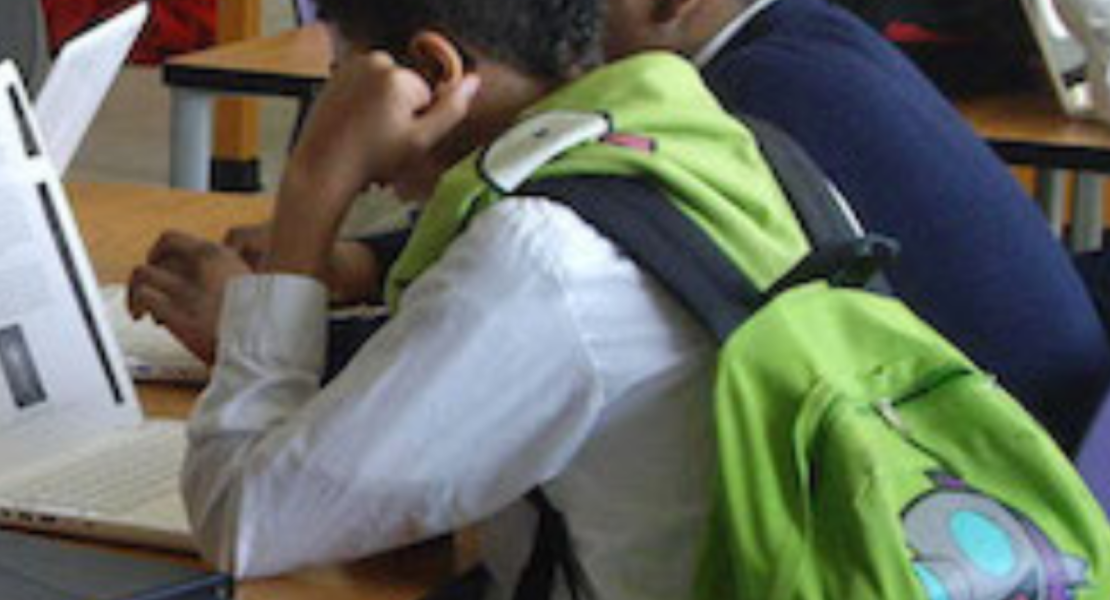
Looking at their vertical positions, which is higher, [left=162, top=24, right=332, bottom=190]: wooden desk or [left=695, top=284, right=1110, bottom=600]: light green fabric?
[left=695, top=284, right=1110, bottom=600]: light green fabric

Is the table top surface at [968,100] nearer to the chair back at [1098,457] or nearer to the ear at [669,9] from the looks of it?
the ear at [669,9]

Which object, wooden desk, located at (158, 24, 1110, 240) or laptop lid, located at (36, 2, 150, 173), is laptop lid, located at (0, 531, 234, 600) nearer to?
laptop lid, located at (36, 2, 150, 173)

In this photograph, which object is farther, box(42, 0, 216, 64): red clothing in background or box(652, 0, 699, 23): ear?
box(42, 0, 216, 64): red clothing in background

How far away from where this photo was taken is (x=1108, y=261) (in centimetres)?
216

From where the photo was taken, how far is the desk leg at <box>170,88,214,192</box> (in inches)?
132

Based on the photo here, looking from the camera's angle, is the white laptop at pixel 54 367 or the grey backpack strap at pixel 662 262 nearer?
the grey backpack strap at pixel 662 262

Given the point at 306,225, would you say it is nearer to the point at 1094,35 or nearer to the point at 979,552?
the point at 979,552

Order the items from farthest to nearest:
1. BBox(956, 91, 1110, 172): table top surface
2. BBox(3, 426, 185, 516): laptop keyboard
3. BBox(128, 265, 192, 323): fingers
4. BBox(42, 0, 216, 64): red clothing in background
→ BBox(42, 0, 216, 64): red clothing in background → BBox(956, 91, 1110, 172): table top surface → BBox(128, 265, 192, 323): fingers → BBox(3, 426, 185, 516): laptop keyboard

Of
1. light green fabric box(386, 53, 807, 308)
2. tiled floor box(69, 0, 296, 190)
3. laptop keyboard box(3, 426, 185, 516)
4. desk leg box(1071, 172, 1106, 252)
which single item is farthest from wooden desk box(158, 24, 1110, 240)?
tiled floor box(69, 0, 296, 190)

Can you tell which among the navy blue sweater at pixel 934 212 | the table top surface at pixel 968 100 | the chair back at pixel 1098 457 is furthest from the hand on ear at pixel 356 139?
the table top surface at pixel 968 100

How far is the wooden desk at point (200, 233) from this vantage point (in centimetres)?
137

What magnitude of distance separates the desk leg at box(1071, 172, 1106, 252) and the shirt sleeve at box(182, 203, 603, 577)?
9.22ft

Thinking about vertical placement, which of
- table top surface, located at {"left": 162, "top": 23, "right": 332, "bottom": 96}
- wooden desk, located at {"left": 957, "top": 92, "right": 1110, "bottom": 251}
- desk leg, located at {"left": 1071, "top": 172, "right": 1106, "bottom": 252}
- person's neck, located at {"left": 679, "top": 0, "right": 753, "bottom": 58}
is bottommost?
desk leg, located at {"left": 1071, "top": 172, "right": 1106, "bottom": 252}

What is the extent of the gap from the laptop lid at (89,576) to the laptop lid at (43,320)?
197 mm
